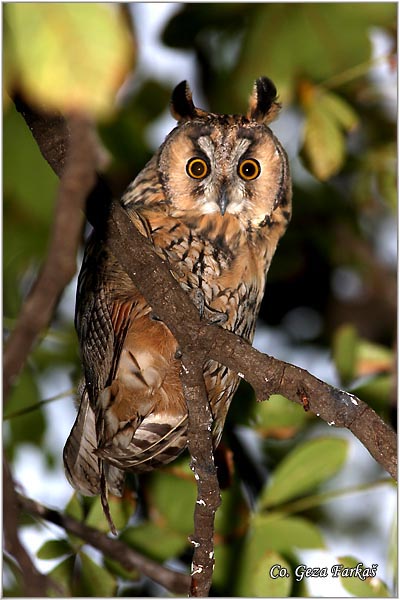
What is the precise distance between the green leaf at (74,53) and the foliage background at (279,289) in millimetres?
345

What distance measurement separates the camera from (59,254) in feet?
2.69

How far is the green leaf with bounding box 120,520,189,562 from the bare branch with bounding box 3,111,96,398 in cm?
151

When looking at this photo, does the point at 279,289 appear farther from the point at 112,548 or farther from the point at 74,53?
the point at 74,53

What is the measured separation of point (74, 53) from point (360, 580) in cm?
166

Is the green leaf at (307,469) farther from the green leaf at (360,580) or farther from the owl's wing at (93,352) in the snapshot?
the owl's wing at (93,352)

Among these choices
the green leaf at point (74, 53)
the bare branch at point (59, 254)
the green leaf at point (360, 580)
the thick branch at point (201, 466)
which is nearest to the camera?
the green leaf at point (74, 53)

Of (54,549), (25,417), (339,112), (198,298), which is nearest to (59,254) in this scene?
(198,298)

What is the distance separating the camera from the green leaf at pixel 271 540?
6.70 ft

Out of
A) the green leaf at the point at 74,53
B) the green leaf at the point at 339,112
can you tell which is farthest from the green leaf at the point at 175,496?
the green leaf at the point at 74,53

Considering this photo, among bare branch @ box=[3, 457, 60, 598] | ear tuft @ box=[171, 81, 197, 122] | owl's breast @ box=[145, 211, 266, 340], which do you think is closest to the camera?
bare branch @ box=[3, 457, 60, 598]

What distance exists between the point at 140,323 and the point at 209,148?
0.54 meters

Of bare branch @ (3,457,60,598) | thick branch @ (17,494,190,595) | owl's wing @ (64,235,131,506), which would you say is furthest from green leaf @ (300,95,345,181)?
bare branch @ (3,457,60,598)

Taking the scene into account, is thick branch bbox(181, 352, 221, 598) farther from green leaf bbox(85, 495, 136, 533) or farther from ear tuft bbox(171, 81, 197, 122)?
ear tuft bbox(171, 81, 197, 122)

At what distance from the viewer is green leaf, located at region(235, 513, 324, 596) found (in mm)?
2041
